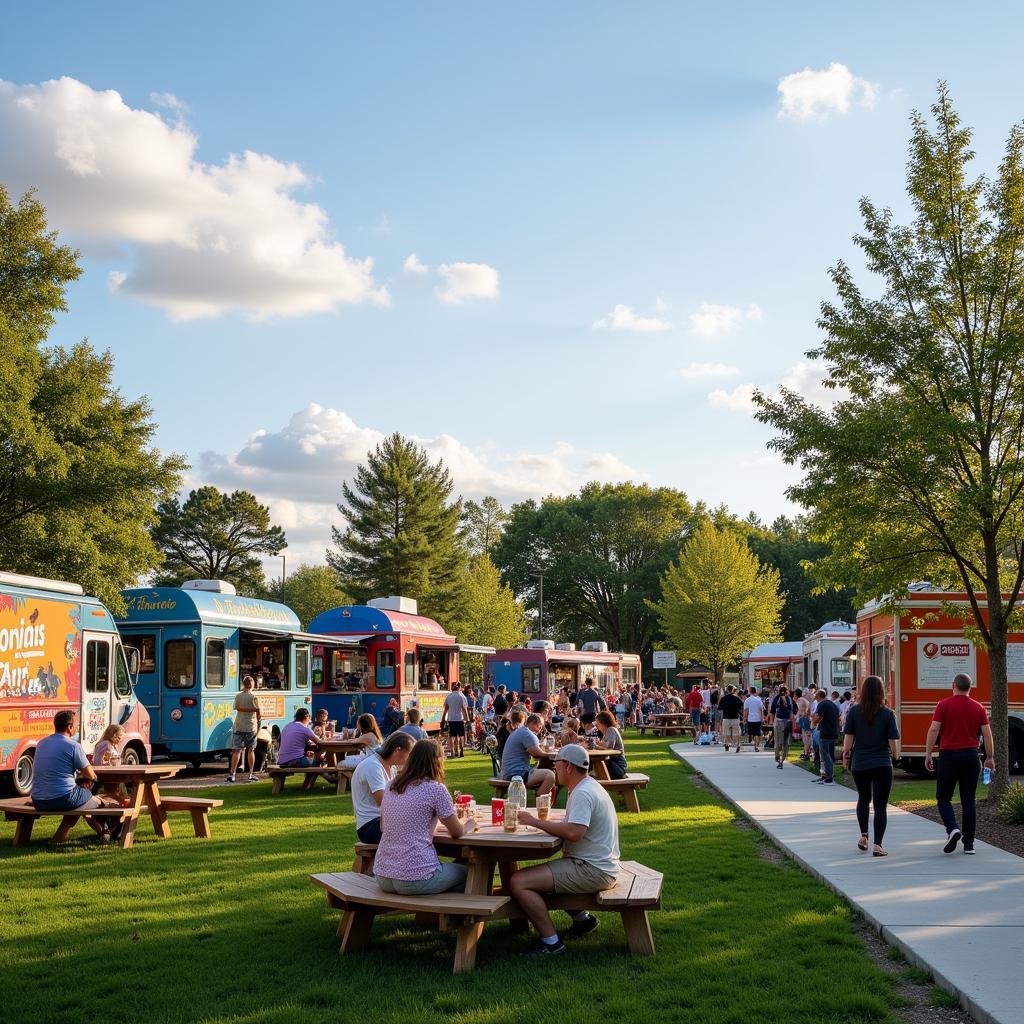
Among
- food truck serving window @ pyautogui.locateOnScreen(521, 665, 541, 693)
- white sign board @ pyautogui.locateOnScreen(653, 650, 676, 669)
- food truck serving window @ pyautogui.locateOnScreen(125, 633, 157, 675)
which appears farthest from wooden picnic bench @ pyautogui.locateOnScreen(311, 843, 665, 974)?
white sign board @ pyautogui.locateOnScreen(653, 650, 676, 669)

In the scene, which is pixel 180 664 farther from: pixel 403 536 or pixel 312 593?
pixel 312 593

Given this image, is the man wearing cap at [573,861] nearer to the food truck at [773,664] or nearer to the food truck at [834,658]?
the food truck at [834,658]

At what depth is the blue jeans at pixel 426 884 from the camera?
273 inches

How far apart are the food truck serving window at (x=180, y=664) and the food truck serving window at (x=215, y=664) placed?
11.9 inches

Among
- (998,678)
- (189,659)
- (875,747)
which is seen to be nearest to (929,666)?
(998,678)

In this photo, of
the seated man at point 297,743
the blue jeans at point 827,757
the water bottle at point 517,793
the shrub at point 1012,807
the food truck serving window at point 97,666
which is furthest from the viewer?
the blue jeans at point 827,757

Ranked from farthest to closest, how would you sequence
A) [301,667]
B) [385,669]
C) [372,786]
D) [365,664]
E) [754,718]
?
1. [754,718]
2. [365,664]
3. [385,669]
4. [301,667]
5. [372,786]

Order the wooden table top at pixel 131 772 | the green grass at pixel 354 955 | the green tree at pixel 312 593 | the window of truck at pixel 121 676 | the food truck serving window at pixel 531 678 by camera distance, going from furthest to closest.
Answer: the green tree at pixel 312 593, the food truck serving window at pixel 531 678, the window of truck at pixel 121 676, the wooden table top at pixel 131 772, the green grass at pixel 354 955

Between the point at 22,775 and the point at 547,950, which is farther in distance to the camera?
the point at 22,775

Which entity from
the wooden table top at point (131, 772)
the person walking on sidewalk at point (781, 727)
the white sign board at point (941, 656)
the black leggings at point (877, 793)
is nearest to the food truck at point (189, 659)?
the wooden table top at point (131, 772)

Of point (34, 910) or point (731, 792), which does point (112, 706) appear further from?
point (731, 792)

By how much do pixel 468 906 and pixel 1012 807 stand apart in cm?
890

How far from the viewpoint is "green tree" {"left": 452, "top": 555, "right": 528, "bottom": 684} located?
58.6 metres

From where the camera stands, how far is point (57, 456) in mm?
19375
